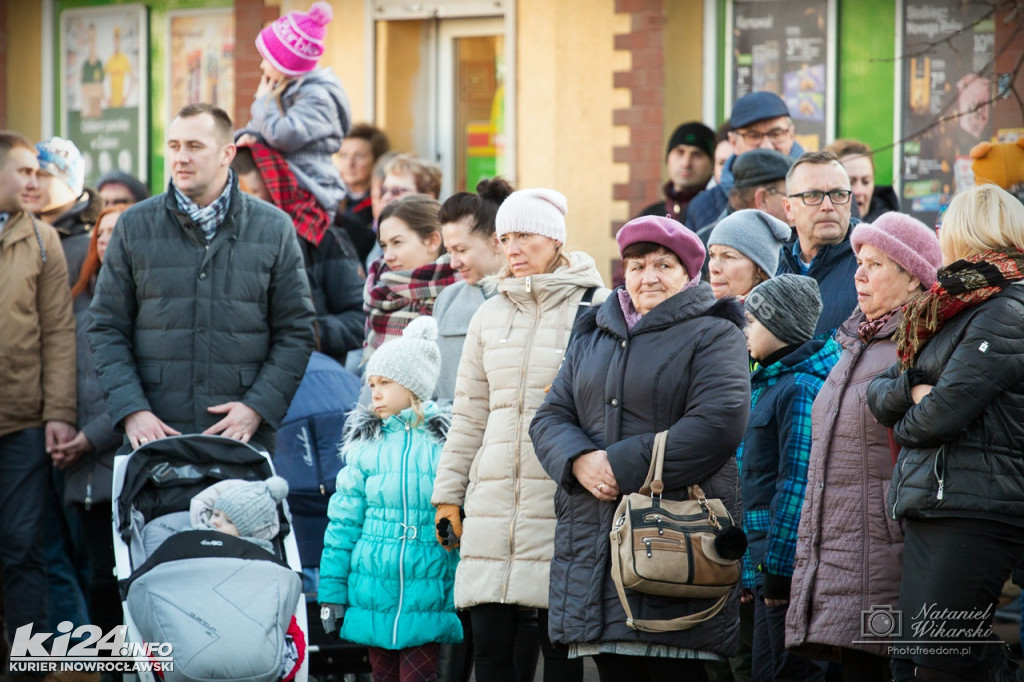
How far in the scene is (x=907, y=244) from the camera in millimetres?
5152

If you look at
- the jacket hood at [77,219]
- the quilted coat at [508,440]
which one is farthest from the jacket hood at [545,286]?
the jacket hood at [77,219]

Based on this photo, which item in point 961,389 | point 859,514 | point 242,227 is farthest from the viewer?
point 242,227

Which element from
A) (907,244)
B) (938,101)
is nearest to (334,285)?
(907,244)

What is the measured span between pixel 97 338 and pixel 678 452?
3.07 metres

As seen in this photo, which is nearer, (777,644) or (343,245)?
(777,644)

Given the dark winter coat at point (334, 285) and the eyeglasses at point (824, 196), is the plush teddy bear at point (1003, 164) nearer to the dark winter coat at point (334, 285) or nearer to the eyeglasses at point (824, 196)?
the eyeglasses at point (824, 196)

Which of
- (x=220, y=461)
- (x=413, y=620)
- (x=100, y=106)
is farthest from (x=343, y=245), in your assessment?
(x=100, y=106)

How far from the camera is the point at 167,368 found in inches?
256

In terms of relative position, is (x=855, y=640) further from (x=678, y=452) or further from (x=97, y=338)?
(x=97, y=338)

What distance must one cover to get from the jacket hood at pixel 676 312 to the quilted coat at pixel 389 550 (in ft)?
3.84

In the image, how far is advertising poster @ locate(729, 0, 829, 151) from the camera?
1090 centimetres

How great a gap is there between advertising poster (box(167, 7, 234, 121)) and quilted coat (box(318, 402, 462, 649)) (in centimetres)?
739

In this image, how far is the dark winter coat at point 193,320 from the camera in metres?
6.50

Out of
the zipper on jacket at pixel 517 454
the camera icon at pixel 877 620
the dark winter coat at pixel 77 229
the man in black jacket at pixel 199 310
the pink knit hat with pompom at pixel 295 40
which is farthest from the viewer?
the pink knit hat with pompom at pixel 295 40
